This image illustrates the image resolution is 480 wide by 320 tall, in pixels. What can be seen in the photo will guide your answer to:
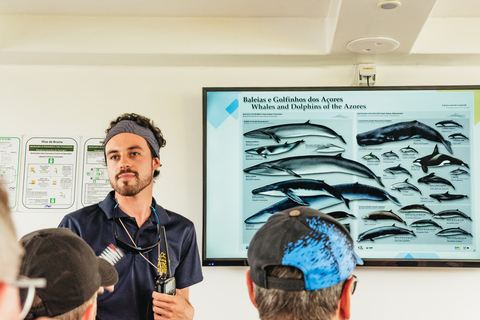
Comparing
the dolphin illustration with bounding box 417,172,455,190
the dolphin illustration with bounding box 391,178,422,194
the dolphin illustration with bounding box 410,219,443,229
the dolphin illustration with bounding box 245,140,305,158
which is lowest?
the dolphin illustration with bounding box 410,219,443,229

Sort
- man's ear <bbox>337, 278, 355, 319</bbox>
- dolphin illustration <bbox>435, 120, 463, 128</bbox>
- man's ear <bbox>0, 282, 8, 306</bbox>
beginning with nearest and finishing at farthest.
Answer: man's ear <bbox>0, 282, 8, 306</bbox> < man's ear <bbox>337, 278, 355, 319</bbox> < dolphin illustration <bbox>435, 120, 463, 128</bbox>

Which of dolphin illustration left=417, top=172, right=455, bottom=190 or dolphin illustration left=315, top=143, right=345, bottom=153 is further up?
dolphin illustration left=315, top=143, right=345, bottom=153

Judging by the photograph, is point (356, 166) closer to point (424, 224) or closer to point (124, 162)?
point (424, 224)

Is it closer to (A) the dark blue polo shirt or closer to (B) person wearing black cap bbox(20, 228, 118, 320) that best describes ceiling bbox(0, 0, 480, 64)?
(A) the dark blue polo shirt

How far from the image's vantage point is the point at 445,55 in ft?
10.0

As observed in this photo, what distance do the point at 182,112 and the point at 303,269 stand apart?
225 cm

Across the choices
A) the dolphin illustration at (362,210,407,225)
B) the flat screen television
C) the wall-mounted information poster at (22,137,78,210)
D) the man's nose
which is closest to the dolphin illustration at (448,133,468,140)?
the flat screen television

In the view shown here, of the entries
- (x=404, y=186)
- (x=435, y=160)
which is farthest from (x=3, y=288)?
(x=435, y=160)

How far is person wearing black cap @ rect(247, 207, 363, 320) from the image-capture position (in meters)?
1.13

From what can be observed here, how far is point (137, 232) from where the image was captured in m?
2.37

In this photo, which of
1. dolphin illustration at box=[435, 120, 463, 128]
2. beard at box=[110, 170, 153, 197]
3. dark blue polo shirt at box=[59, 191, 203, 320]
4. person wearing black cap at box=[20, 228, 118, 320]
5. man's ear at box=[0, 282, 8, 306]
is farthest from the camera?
dolphin illustration at box=[435, 120, 463, 128]

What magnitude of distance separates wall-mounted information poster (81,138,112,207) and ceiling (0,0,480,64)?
1.96 feet

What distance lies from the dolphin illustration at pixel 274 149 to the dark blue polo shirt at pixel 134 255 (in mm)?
760

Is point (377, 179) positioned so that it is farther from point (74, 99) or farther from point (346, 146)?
point (74, 99)
